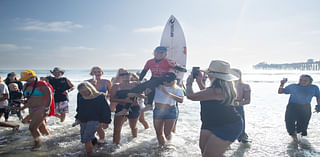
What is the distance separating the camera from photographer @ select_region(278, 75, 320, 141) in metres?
5.16

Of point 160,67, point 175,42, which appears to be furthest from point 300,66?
point 160,67

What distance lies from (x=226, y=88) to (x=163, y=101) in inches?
73.3

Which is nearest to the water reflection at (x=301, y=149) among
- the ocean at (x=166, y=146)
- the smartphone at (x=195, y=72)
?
the ocean at (x=166, y=146)

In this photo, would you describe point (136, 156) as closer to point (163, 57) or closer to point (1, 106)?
point (163, 57)

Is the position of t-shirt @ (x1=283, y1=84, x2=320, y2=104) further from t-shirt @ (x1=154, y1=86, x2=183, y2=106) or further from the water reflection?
t-shirt @ (x1=154, y1=86, x2=183, y2=106)

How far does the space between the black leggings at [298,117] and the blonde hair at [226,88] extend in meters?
3.50

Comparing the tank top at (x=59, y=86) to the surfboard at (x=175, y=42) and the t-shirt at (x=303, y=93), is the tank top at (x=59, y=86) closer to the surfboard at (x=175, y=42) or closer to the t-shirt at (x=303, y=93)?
the surfboard at (x=175, y=42)

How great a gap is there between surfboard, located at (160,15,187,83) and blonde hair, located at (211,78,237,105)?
488 centimetres

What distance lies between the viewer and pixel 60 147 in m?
5.08

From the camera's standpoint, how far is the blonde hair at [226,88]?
2775 millimetres

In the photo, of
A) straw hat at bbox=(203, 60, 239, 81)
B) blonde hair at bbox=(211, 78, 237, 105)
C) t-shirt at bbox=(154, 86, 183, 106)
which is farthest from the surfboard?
blonde hair at bbox=(211, 78, 237, 105)

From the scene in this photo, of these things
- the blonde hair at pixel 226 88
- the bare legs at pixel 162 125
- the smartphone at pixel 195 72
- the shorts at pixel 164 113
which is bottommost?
the bare legs at pixel 162 125

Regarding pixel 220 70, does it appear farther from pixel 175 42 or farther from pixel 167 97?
pixel 175 42

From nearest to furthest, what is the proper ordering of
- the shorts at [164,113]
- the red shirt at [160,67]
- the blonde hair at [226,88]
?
1. the blonde hair at [226,88]
2. the shorts at [164,113]
3. the red shirt at [160,67]
